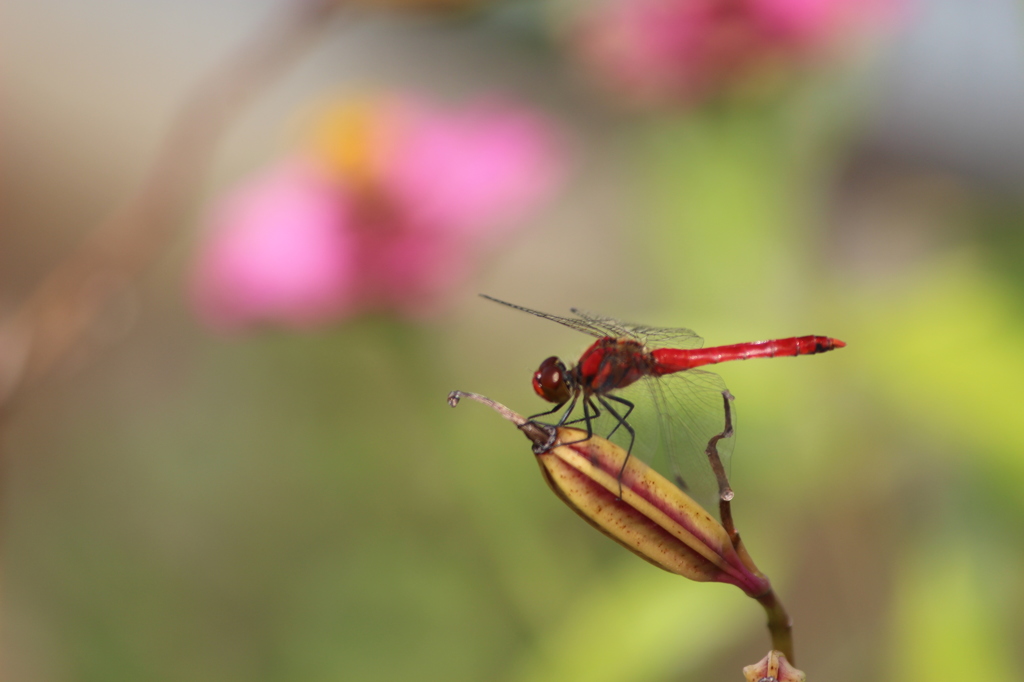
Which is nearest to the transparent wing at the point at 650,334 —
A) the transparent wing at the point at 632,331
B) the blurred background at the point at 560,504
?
the transparent wing at the point at 632,331

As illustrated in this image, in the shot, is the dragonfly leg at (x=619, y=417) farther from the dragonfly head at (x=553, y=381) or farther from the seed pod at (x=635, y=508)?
the seed pod at (x=635, y=508)

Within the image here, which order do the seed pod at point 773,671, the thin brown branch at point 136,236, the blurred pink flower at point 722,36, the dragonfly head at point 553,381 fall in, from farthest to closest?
the blurred pink flower at point 722,36 → the thin brown branch at point 136,236 → the dragonfly head at point 553,381 → the seed pod at point 773,671

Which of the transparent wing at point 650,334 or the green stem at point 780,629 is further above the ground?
the transparent wing at point 650,334

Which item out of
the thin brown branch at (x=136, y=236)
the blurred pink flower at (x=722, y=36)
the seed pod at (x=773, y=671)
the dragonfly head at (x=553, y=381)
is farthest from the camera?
the blurred pink flower at (x=722, y=36)

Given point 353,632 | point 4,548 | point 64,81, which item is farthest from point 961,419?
point 64,81

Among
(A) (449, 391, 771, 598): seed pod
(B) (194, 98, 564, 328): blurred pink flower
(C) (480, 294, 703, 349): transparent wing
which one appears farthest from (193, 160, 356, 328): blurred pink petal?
(A) (449, 391, 771, 598): seed pod

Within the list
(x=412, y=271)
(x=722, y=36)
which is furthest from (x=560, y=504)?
(x=722, y=36)

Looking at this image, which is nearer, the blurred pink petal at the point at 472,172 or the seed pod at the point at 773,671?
the seed pod at the point at 773,671

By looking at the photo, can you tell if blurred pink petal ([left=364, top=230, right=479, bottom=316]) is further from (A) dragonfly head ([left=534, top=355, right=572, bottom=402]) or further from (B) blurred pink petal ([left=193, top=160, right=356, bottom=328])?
(A) dragonfly head ([left=534, top=355, right=572, bottom=402])
